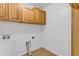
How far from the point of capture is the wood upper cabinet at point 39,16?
190cm

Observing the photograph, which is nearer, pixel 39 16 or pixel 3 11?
pixel 3 11

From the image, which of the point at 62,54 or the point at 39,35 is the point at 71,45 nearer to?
the point at 62,54

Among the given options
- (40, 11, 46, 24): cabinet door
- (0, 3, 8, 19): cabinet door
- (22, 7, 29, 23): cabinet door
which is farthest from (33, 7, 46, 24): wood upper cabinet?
(0, 3, 8, 19): cabinet door

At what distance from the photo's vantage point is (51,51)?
1907 mm

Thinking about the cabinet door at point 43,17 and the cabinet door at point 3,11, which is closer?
the cabinet door at point 3,11

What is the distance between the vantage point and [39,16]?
192 centimetres

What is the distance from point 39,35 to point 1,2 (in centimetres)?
60

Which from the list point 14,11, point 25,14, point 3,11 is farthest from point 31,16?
point 3,11

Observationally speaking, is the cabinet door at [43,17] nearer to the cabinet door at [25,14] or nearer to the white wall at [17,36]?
the white wall at [17,36]

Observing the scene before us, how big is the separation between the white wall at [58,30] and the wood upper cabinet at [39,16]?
5 centimetres

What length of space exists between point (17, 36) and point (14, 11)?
0.30 m

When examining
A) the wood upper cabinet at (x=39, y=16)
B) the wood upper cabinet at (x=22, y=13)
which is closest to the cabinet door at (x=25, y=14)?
the wood upper cabinet at (x=22, y=13)

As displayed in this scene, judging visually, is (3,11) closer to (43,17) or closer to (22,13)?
(22,13)

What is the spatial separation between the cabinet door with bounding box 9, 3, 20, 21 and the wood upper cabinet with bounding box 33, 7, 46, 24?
22 cm
